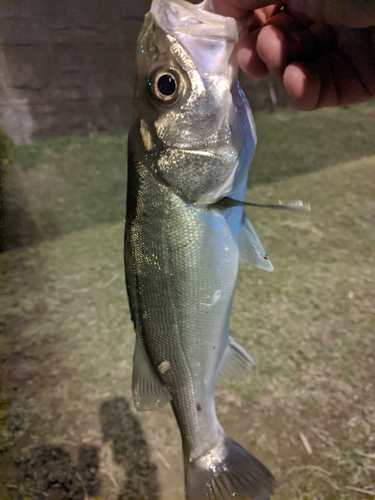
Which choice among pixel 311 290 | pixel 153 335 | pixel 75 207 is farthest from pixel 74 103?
pixel 153 335

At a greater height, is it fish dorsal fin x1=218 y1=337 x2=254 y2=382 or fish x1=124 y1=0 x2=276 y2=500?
fish x1=124 y1=0 x2=276 y2=500

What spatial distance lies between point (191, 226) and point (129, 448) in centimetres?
121

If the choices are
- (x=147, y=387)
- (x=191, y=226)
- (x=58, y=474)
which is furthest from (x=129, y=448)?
(x=191, y=226)

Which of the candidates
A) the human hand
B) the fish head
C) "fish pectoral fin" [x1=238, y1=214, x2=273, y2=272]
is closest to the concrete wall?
the human hand

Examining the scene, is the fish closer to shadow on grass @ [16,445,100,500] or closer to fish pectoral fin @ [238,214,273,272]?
fish pectoral fin @ [238,214,273,272]

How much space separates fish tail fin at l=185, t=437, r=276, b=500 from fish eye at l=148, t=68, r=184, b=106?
2.73 feet

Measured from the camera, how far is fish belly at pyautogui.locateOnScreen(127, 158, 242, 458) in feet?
2.33

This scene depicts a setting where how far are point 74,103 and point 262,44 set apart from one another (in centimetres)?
223

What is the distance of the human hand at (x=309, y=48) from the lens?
717mm

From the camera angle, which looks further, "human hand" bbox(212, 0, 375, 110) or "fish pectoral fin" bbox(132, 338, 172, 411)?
"fish pectoral fin" bbox(132, 338, 172, 411)

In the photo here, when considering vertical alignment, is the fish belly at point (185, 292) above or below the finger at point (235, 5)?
below

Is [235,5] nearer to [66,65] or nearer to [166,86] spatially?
[166,86]

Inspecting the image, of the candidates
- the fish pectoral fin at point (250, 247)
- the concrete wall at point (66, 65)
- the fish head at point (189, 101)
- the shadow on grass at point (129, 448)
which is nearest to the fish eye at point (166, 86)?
the fish head at point (189, 101)

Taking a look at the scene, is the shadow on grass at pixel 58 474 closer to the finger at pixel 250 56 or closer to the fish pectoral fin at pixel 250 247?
the fish pectoral fin at pixel 250 247
